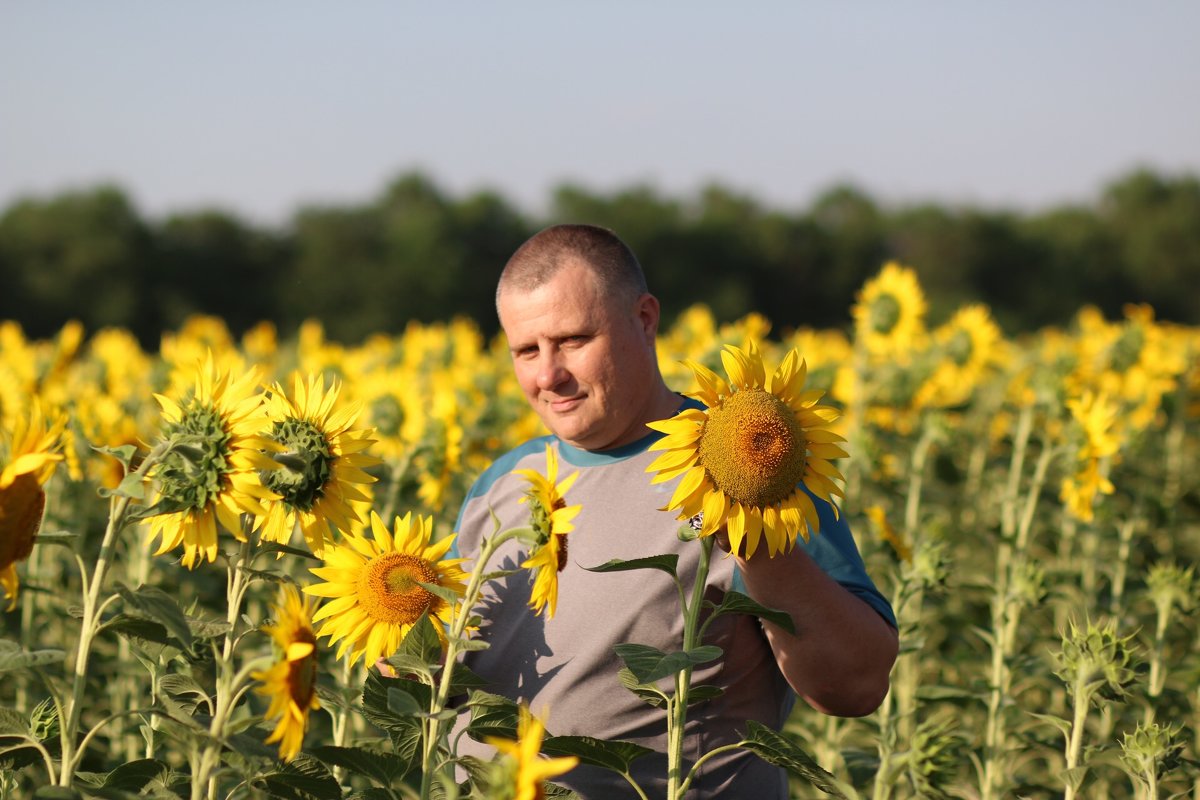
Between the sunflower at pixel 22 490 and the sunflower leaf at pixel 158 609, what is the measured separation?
131 millimetres

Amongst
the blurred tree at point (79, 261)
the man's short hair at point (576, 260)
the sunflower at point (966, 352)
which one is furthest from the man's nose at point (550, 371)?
the blurred tree at point (79, 261)

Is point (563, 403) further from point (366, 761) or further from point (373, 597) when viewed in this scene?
point (366, 761)

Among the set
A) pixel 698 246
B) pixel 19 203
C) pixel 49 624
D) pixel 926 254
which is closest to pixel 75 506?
pixel 49 624

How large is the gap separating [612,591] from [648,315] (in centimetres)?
56

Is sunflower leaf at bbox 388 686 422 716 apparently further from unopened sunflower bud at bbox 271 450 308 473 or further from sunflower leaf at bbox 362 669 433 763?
unopened sunflower bud at bbox 271 450 308 473

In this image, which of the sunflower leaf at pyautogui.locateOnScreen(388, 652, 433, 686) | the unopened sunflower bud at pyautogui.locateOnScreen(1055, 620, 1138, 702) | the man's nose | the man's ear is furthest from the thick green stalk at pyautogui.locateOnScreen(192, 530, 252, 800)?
the unopened sunflower bud at pyautogui.locateOnScreen(1055, 620, 1138, 702)

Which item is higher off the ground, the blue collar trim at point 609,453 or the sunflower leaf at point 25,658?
the blue collar trim at point 609,453

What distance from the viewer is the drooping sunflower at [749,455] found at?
1.92 meters

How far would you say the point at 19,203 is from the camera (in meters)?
30.7

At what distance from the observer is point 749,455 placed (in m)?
1.92

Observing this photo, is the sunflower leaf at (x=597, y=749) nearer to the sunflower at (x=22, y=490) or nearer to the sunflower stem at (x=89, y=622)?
the sunflower stem at (x=89, y=622)

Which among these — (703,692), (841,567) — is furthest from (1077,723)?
(703,692)

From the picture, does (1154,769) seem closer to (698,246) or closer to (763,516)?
(763,516)

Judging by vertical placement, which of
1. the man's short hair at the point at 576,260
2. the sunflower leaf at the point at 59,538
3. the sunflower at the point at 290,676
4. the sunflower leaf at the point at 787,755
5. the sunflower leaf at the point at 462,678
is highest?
the man's short hair at the point at 576,260
